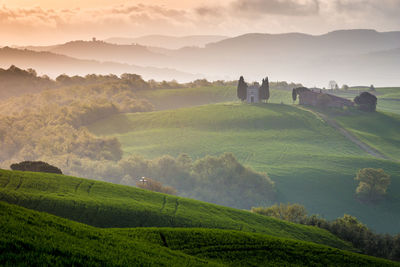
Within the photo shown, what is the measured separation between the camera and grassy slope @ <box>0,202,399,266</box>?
1299cm

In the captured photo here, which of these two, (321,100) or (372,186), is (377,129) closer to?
(321,100)

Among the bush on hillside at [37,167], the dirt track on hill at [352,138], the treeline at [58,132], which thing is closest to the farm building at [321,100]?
the dirt track on hill at [352,138]

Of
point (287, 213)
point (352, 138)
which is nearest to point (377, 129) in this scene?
point (352, 138)

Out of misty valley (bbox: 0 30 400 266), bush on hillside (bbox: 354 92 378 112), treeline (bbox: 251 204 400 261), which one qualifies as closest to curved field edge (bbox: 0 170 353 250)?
misty valley (bbox: 0 30 400 266)

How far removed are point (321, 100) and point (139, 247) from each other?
153276 millimetres

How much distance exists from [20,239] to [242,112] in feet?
453

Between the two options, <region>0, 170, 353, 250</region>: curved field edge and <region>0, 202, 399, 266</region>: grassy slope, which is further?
<region>0, 170, 353, 250</region>: curved field edge

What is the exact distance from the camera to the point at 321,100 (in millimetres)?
159625

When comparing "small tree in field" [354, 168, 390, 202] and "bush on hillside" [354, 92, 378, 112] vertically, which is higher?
"bush on hillside" [354, 92, 378, 112]

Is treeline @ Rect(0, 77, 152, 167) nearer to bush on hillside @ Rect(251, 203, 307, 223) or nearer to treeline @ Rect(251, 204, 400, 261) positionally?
bush on hillside @ Rect(251, 203, 307, 223)

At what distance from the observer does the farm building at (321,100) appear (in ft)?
523

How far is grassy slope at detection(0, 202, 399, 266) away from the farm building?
463 feet

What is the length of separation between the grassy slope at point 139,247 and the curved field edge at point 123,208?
304 inches

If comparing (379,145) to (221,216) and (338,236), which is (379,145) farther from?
(221,216)
